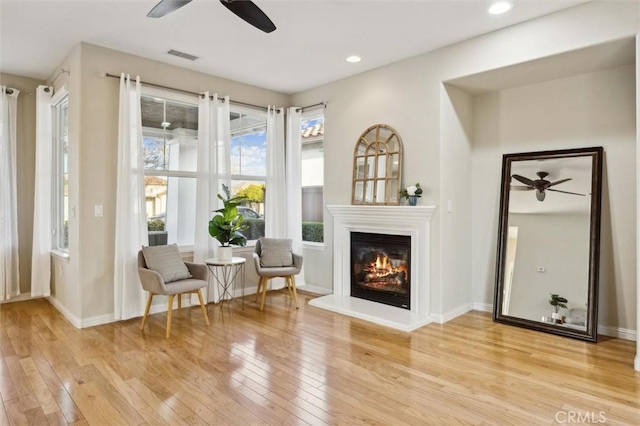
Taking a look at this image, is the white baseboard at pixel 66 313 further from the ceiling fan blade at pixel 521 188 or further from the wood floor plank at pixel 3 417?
the ceiling fan blade at pixel 521 188

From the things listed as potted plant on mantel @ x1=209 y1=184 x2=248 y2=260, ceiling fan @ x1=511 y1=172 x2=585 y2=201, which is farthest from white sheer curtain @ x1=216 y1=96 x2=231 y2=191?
ceiling fan @ x1=511 y1=172 x2=585 y2=201

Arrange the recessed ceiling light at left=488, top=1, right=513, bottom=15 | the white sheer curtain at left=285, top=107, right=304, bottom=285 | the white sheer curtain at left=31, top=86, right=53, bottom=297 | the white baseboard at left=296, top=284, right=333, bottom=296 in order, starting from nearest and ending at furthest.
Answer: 1. the recessed ceiling light at left=488, top=1, right=513, bottom=15
2. the white sheer curtain at left=31, top=86, right=53, bottom=297
3. the white baseboard at left=296, top=284, right=333, bottom=296
4. the white sheer curtain at left=285, top=107, right=304, bottom=285

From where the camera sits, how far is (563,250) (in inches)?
152

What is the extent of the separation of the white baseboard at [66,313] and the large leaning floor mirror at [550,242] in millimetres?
4343

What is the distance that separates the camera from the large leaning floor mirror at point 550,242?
12.1 ft

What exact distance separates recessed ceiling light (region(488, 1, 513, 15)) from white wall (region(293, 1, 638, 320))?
350 millimetres

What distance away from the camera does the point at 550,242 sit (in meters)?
3.95

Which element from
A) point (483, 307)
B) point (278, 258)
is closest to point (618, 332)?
point (483, 307)

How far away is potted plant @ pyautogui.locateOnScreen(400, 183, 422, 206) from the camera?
14.0ft

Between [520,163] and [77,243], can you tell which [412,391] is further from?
[77,243]

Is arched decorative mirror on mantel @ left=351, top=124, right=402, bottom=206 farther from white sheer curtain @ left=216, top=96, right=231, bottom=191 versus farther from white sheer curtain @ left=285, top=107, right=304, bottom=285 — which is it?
white sheer curtain @ left=216, top=96, right=231, bottom=191

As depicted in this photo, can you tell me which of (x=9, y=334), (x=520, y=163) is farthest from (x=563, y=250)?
(x=9, y=334)

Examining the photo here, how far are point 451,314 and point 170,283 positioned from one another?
298 centimetres

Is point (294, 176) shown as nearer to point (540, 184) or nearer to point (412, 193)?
point (412, 193)
